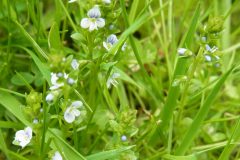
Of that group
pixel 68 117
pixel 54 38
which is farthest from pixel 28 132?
pixel 54 38

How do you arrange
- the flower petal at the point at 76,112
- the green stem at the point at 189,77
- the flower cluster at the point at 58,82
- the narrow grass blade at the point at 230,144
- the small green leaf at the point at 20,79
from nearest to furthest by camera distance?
the flower cluster at the point at 58,82 < the flower petal at the point at 76,112 < the narrow grass blade at the point at 230,144 < the green stem at the point at 189,77 < the small green leaf at the point at 20,79

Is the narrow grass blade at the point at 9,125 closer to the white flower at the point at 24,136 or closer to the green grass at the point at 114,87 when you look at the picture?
the green grass at the point at 114,87

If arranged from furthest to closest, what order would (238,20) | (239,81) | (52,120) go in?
(238,20) < (239,81) < (52,120)

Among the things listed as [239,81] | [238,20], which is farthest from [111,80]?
[238,20]

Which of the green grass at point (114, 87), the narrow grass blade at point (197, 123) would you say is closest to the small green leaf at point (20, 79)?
the green grass at point (114, 87)

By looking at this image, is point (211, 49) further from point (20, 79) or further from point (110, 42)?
point (20, 79)

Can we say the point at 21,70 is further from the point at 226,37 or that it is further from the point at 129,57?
the point at 226,37
